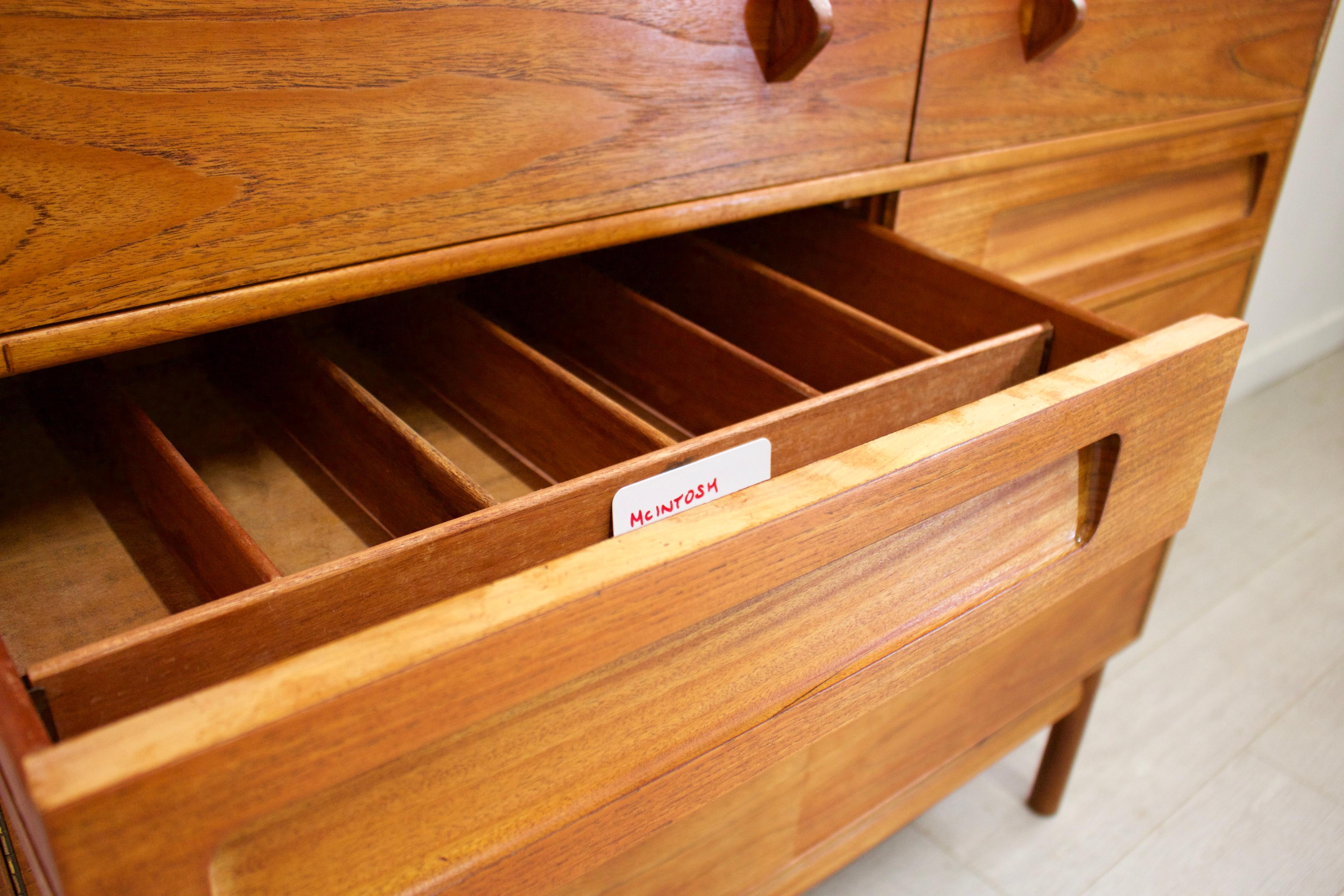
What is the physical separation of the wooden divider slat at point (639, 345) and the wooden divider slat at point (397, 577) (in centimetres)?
4

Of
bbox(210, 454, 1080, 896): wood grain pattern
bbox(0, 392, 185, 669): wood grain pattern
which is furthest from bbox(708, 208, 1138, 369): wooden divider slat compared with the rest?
bbox(0, 392, 185, 669): wood grain pattern

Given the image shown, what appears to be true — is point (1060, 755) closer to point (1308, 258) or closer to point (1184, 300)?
point (1184, 300)

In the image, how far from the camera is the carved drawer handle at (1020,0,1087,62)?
614mm

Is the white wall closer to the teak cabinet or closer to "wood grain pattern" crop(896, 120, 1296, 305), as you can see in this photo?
"wood grain pattern" crop(896, 120, 1296, 305)

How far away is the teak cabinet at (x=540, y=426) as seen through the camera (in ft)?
0.93

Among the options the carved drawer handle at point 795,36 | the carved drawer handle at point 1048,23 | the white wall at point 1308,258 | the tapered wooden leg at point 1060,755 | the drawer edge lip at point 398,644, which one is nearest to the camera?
the drawer edge lip at point 398,644

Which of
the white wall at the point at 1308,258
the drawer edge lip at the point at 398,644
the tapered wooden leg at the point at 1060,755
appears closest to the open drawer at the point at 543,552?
the drawer edge lip at the point at 398,644

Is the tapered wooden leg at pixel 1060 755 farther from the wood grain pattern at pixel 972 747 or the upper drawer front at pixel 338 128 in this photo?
the upper drawer front at pixel 338 128

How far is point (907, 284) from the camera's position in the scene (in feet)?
2.07

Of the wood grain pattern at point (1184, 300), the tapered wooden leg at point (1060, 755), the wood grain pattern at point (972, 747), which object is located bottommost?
the tapered wooden leg at point (1060, 755)

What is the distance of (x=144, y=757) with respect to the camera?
0.22m

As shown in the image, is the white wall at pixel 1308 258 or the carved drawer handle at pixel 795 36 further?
the white wall at pixel 1308 258

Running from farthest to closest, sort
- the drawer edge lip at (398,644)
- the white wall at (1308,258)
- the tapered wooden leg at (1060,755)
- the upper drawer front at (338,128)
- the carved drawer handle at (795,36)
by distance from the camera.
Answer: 1. the white wall at (1308,258)
2. the tapered wooden leg at (1060,755)
3. the carved drawer handle at (795,36)
4. the upper drawer front at (338,128)
5. the drawer edge lip at (398,644)

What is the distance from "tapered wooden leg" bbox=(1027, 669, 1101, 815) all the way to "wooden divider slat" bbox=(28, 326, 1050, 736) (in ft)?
1.75
